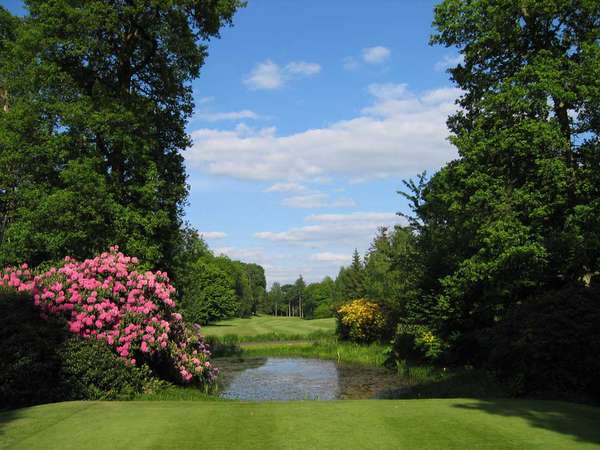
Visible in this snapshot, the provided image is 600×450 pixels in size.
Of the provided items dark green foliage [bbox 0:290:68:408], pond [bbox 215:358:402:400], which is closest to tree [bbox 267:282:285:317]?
pond [bbox 215:358:402:400]

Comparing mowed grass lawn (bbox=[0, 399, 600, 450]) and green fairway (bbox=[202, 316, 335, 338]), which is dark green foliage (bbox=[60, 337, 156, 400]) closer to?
mowed grass lawn (bbox=[0, 399, 600, 450])

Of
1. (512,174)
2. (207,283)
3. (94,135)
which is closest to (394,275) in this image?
(512,174)

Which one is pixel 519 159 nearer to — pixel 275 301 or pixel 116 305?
pixel 116 305

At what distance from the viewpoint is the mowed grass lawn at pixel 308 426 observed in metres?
6.24

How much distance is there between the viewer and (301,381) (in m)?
22.0

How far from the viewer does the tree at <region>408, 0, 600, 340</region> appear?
15.9 meters

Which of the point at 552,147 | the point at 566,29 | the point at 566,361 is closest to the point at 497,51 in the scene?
the point at 566,29

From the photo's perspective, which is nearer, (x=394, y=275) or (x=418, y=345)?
(x=418, y=345)

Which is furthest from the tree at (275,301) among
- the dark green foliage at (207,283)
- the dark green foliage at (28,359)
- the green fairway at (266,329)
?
the dark green foliage at (28,359)

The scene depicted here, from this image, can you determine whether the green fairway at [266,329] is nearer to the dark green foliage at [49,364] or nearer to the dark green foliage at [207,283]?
the dark green foliage at [207,283]

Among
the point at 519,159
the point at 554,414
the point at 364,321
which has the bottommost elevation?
the point at 554,414

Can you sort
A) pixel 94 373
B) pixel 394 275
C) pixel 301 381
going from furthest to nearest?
pixel 394 275
pixel 301 381
pixel 94 373

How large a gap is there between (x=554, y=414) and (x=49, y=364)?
9.54 metres

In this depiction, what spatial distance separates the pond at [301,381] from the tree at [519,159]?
3939 mm
